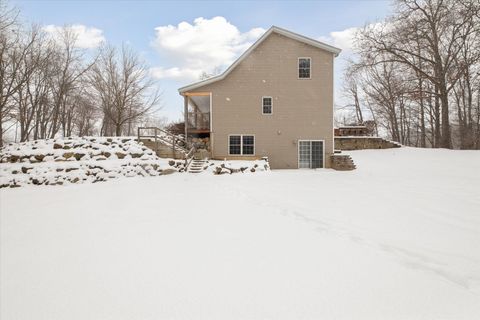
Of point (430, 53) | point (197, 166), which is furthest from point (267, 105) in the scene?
point (430, 53)

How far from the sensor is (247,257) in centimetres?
353

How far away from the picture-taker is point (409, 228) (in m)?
4.50

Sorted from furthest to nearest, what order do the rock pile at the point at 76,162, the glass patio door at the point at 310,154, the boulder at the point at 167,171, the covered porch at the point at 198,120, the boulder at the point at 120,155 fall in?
1. the covered porch at the point at 198,120
2. the glass patio door at the point at 310,154
3. the boulder at the point at 120,155
4. the boulder at the point at 167,171
5. the rock pile at the point at 76,162

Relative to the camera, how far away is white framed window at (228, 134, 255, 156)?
49.1 ft

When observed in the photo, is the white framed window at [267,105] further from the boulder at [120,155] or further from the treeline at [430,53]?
the treeline at [430,53]

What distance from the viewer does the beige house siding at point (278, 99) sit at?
48.4 feet

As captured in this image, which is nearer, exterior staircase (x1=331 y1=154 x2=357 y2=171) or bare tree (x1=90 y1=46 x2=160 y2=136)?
exterior staircase (x1=331 y1=154 x2=357 y2=171)

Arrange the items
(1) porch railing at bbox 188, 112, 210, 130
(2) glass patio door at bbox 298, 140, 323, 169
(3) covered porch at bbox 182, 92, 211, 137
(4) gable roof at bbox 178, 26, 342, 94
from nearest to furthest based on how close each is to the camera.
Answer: (4) gable roof at bbox 178, 26, 342, 94, (2) glass patio door at bbox 298, 140, 323, 169, (3) covered porch at bbox 182, 92, 211, 137, (1) porch railing at bbox 188, 112, 210, 130

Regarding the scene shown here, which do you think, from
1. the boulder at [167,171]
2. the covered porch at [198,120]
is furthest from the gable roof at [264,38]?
the boulder at [167,171]

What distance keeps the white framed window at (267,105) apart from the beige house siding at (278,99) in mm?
221

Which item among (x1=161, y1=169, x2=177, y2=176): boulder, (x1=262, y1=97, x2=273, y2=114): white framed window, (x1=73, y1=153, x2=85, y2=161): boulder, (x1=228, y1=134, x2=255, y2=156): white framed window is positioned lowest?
(x1=161, y1=169, x2=177, y2=176): boulder

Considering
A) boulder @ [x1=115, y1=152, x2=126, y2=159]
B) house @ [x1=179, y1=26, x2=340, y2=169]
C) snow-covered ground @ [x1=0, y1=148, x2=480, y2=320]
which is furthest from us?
house @ [x1=179, y1=26, x2=340, y2=169]

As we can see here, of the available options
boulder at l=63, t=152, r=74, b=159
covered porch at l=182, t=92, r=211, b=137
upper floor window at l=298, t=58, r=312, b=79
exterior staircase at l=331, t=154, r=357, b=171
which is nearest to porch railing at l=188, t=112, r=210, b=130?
covered porch at l=182, t=92, r=211, b=137

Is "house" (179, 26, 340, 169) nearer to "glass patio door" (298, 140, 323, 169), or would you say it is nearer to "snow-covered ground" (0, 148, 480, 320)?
"glass patio door" (298, 140, 323, 169)
